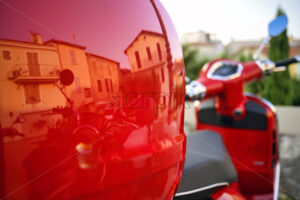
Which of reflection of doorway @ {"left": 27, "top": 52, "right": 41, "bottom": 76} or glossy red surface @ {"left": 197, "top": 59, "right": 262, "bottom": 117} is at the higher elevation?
reflection of doorway @ {"left": 27, "top": 52, "right": 41, "bottom": 76}

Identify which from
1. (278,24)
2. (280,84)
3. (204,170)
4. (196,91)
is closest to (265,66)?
(278,24)

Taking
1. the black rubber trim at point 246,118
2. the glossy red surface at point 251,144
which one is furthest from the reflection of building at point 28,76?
the black rubber trim at point 246,118

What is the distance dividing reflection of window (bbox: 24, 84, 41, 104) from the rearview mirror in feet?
4.38

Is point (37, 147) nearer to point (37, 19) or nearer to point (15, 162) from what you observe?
point (15, 162)

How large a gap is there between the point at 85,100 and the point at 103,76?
0.05 m

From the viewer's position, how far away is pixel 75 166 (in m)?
0.34

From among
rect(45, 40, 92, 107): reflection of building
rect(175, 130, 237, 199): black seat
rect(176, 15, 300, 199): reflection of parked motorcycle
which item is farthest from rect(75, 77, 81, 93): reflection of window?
rect(176, 15, 300, 199): reflection of parked motorcycle

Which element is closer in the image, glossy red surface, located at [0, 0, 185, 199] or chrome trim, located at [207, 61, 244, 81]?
glossy red surface, located at [0, 0, 185, 199]

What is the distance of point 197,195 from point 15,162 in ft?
1.60

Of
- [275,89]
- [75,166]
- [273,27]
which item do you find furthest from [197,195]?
[275,89]

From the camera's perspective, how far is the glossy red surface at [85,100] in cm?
30

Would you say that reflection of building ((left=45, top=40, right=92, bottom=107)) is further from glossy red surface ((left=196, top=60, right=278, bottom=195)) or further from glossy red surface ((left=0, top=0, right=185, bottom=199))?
glossy red surface ((left=196, top=60, right=278, bottom=195))

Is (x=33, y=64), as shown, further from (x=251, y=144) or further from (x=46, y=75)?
(x=251, y=144)

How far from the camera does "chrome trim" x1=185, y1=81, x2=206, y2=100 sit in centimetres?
90
